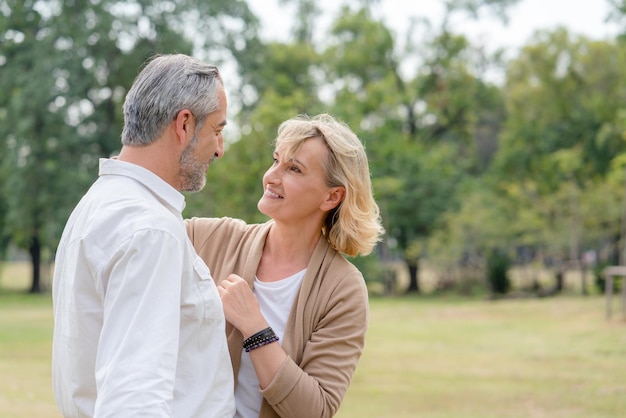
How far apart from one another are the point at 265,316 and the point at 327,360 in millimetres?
247

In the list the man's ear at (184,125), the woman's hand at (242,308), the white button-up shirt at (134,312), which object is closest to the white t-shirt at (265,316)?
the woman's hand at (242,308)

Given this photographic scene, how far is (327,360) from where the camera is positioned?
102 inches

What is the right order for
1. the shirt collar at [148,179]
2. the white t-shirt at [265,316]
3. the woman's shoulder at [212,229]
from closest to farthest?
the shirt collar at [148,179] < the white t-shirt at [265,316] < the woman's shoulder at [212,229]

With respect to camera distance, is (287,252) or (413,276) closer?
(287,252)

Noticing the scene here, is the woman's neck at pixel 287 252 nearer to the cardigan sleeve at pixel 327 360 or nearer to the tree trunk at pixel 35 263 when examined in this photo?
the cardigan sleeve at pixel 327 360

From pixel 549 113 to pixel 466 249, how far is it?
7586 mm

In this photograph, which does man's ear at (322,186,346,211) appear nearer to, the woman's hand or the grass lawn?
the woman's hand

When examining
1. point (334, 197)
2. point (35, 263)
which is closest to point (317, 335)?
point (334, 197)

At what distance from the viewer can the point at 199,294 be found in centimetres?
190

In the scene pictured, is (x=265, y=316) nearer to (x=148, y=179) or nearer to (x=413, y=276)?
(x=148, y=179)

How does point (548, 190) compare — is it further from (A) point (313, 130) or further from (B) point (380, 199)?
(A) point (313, 130)

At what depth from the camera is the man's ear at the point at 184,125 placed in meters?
1.93

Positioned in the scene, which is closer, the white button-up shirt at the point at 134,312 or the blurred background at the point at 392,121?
the white button-up shirt at the point at 134,312

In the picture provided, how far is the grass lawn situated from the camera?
905cm
